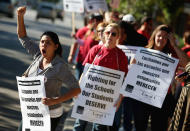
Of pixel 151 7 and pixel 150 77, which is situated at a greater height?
pixel 150 77

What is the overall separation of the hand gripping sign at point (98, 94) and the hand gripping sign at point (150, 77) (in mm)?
434

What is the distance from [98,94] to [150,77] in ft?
3.05

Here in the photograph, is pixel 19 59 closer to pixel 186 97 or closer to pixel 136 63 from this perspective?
pixel 136 63

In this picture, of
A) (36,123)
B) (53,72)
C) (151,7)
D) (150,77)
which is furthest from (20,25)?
(151,7)

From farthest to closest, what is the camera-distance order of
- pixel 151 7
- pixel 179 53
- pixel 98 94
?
pixel 151 7 → pixel 179 53 → pixel 98 94

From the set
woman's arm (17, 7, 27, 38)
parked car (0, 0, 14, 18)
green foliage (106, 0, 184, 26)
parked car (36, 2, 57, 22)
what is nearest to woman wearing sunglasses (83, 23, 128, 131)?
woman's arm (17, 7, 27, 38)

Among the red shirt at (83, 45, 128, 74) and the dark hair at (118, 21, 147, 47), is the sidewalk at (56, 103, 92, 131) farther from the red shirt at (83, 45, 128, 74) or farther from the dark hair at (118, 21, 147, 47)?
the red shirt at (83, 45, 128, 74)

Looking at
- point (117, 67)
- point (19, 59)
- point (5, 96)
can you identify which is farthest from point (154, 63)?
point (19, 59)

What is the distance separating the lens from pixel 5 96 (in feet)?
31.8

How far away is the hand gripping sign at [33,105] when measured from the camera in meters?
4.55

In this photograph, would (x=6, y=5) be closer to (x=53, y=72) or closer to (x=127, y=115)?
(x=127, y=115)

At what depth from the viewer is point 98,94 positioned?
220 inches

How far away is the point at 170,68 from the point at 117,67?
838 millimetres

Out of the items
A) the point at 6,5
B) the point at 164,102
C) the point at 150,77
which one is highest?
the point at 150,77
